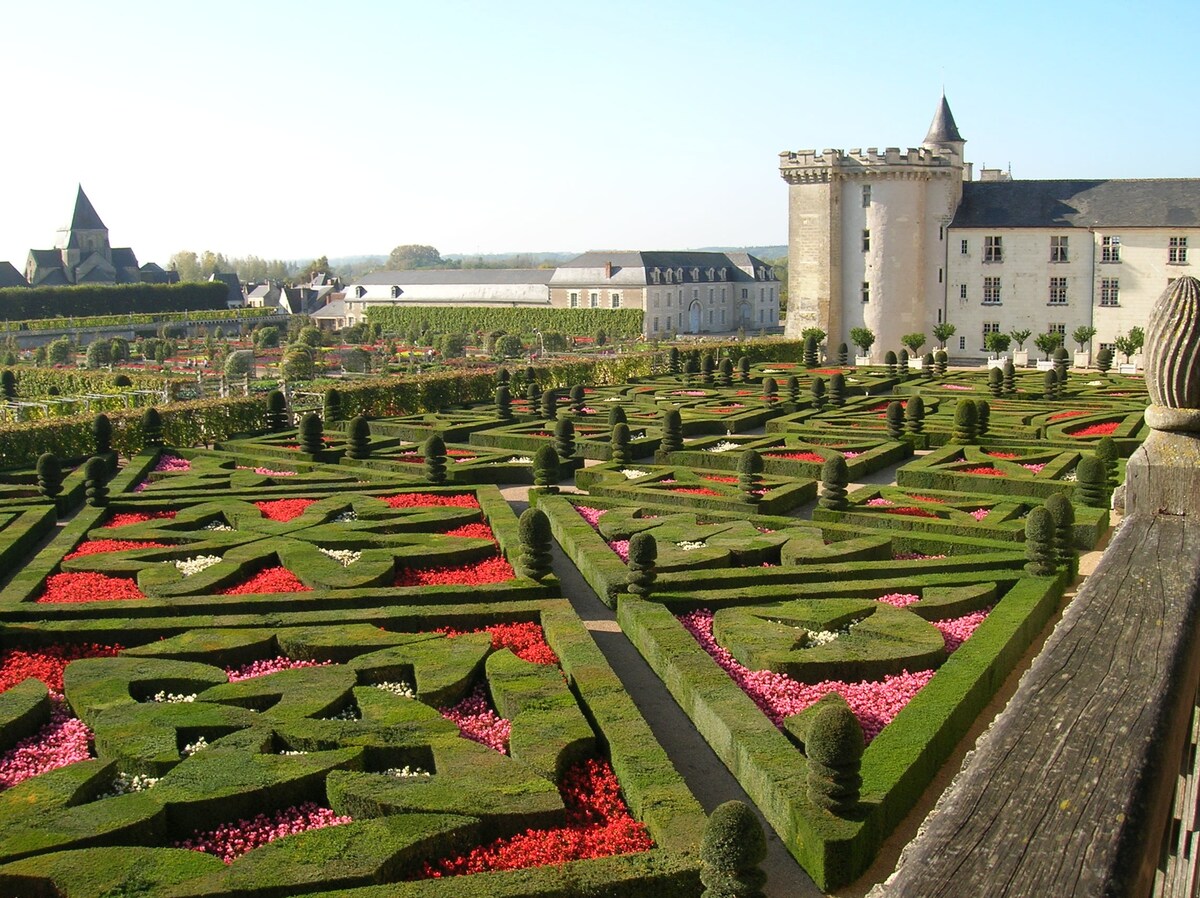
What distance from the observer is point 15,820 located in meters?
7.98

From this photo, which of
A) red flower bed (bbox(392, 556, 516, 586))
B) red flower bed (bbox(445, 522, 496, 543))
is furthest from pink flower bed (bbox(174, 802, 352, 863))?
red flower bed (bbox(445, 522, 496, 543))

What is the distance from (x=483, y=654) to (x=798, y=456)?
12871 millimetres

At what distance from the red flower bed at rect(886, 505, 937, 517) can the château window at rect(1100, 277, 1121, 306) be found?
32.5 m

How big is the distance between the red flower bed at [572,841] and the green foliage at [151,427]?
19.4 meters

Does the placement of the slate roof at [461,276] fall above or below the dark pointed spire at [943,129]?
below

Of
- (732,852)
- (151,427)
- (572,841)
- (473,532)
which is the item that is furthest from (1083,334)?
(732,852)

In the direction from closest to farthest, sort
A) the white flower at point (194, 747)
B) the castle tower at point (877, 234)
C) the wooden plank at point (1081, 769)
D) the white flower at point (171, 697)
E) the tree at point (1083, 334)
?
the wooden plank at point (1081, 769)
the white flower at point (194, 747)
the white flower at point (171, 697)
the tree at point (1083, 334)
the castle tower at point (877, 234)

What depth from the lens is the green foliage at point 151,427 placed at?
82.8ft

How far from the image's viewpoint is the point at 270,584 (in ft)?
46.6

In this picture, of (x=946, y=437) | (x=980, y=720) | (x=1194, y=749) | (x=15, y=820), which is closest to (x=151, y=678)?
(x=15, y=820)

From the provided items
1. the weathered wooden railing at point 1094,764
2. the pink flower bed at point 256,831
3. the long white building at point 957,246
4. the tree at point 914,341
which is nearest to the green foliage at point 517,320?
A: the long white building at point 957,246

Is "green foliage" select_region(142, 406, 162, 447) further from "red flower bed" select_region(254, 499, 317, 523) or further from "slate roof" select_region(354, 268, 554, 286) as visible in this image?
"slate roof" select_region(354, 268, 554, 286)

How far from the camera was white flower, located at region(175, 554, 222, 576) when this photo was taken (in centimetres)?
1477

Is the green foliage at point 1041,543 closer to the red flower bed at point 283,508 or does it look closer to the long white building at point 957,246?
the red flower bed at point 283,508
